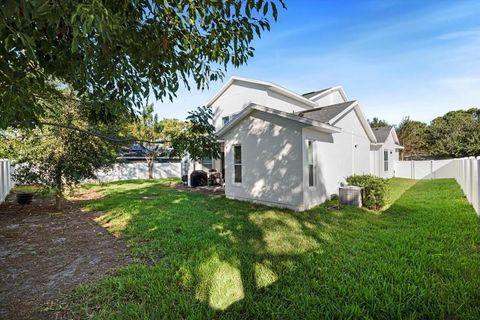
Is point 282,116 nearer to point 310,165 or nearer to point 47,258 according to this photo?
point 310,165

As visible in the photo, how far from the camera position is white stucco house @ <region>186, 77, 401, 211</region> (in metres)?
8.95

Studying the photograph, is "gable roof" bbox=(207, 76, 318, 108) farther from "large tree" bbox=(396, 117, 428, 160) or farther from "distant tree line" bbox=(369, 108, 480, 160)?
"large tree" bbox=(396, 117, 428, 160)

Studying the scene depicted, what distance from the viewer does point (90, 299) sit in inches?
137

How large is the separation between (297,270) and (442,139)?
30.4m

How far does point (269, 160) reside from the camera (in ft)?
31.9

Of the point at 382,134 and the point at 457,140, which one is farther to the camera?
the point at 457,140

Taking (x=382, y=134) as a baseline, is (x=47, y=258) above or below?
A: below

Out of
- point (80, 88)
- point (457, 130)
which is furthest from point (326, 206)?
point (457, 130)

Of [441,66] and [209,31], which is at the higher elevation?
[441,66]

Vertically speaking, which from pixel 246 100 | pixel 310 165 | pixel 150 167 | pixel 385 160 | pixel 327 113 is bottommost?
pixel 150 167

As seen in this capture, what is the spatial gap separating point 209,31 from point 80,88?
1693mm

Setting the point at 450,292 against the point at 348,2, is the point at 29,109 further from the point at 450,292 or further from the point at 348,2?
the point at 348,2

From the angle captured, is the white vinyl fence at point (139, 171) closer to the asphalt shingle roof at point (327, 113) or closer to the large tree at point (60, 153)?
the large tree at point (60, 153)

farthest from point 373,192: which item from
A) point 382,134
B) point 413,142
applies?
point 413,142
